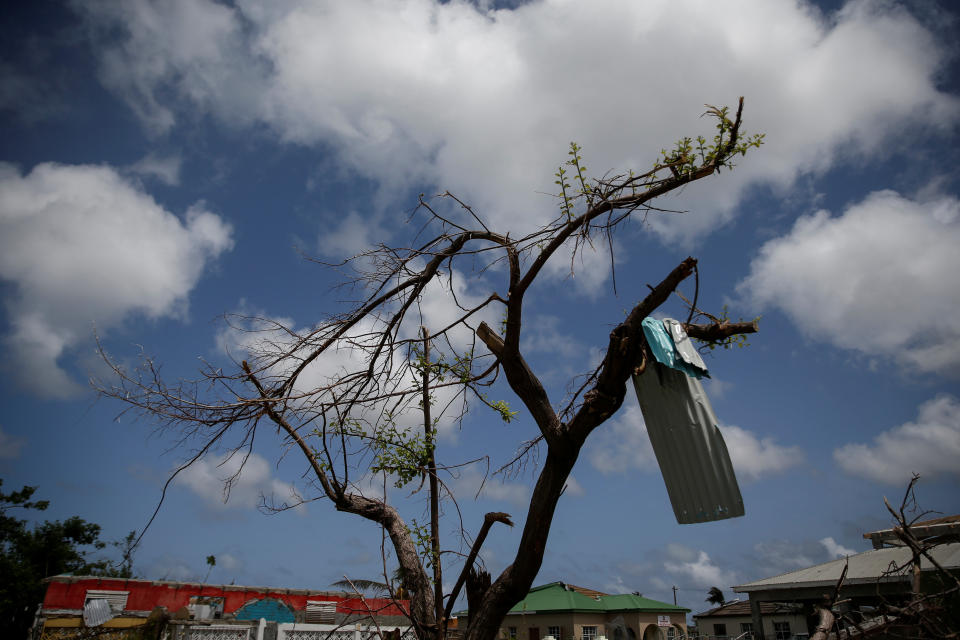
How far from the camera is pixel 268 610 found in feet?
71.7

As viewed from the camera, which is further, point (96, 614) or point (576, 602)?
point (576, 602)

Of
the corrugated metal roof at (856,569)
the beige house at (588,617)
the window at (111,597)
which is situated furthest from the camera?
the beige house at (588,617)

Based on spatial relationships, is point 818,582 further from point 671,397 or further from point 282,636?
point 671,397

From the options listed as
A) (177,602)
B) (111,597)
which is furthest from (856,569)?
(111,597)

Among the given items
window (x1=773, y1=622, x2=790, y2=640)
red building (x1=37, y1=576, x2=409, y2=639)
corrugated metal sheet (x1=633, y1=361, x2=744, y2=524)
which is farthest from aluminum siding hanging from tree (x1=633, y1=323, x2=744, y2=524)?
window (x1=773, y1=622, x2=790, y2=640)

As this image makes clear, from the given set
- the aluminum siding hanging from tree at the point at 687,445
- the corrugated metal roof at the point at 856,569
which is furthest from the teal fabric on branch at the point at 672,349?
the corrugated metal roof at the point at 856,569

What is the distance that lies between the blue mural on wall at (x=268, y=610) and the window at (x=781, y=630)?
16.9m

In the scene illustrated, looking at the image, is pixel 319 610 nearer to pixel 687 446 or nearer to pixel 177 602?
pixel 177 602

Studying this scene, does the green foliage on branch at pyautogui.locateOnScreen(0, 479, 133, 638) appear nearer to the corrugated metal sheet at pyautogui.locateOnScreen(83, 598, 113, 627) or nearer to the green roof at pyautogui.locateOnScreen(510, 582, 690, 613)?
the corrugated metal sheet at pyautogui.locateOnScreen(83, 598, 113, 627)

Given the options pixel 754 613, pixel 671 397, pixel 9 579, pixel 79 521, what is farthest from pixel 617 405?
pixel 79 521

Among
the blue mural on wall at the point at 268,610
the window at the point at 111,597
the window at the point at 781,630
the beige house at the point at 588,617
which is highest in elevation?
the window at the point at 111,597

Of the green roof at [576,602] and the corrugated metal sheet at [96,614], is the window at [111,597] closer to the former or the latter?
the corrugated metal sheet at [96,614]

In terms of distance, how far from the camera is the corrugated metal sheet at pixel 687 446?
3588 mm

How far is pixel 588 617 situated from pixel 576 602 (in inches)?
31.9
